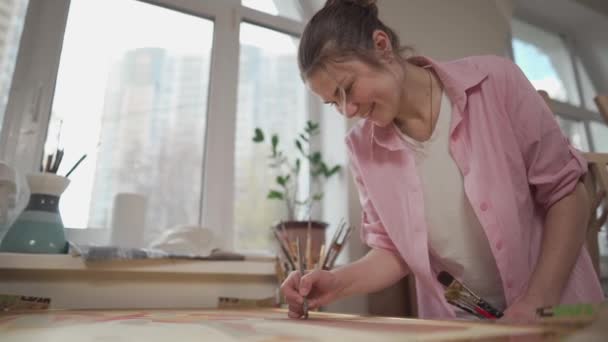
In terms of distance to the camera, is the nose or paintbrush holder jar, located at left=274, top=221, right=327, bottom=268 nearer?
the nose

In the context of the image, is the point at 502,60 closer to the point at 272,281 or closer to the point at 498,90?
the point at 498,90

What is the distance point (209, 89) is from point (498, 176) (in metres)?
1.12

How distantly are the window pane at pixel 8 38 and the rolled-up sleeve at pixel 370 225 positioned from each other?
1043 millimetres

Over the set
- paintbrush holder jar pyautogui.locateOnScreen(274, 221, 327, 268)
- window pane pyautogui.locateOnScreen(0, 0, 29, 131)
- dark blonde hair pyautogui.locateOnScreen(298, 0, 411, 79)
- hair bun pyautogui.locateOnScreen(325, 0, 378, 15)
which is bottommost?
paintbrush holder jar pyautogui.locateOnScreen(274, 221, 327, 268)

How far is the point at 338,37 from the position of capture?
68 centimetres

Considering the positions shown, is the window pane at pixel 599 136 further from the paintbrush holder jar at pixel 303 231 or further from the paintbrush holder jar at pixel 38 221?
the paintbrush holder jar at pixel 38 221

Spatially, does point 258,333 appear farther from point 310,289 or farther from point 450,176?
point 450,176

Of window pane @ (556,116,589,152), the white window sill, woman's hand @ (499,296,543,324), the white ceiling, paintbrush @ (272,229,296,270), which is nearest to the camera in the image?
woman's hand @ (499,296,543,324)

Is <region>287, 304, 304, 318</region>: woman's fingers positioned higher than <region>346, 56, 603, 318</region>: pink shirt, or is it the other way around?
<region>346, 56, 603, 318</region>: pink shirt

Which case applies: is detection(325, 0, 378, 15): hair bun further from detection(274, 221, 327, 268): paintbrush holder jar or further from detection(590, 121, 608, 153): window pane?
detection(590, 121, 608, 153): window pane

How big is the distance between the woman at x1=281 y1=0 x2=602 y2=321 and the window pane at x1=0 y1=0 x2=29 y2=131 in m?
0.99

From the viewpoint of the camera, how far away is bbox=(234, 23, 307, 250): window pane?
4.72 feet

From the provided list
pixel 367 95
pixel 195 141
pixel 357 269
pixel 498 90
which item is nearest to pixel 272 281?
pixel 357 269

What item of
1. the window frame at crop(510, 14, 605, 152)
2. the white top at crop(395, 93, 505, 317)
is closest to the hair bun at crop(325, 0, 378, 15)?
the white top at crop(395, 93, 505, 317)
